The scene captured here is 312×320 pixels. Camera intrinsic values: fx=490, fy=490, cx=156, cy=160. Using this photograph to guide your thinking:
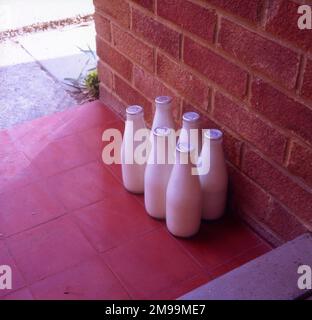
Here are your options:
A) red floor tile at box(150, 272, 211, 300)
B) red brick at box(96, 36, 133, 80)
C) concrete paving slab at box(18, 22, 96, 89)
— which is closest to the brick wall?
red brick at box(96, 36, 133, 80)

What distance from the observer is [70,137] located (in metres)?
1.71

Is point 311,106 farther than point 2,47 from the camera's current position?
No

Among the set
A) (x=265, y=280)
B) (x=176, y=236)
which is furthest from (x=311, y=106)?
(x=176, y=236)

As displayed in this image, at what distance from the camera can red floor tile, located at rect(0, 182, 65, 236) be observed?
1.35 meters

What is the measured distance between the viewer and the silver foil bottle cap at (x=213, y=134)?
1.21 m

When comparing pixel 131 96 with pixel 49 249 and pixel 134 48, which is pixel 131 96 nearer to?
pixel 134 48

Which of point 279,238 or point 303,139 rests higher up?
point 303,139

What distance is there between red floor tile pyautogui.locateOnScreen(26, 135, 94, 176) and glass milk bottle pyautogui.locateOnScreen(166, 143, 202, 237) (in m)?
0.44

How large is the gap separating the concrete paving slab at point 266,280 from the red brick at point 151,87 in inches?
21.9

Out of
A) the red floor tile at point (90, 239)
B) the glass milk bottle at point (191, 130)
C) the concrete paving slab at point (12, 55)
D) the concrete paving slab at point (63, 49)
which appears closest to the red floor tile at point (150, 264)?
the red floor tile at point (90, 239)

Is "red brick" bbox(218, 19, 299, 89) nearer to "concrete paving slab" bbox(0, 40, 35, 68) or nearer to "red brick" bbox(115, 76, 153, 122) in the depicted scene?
"red brick" bbox(115, 76, 153, 122)

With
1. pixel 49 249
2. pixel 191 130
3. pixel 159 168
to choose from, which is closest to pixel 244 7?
pixel 191 130
